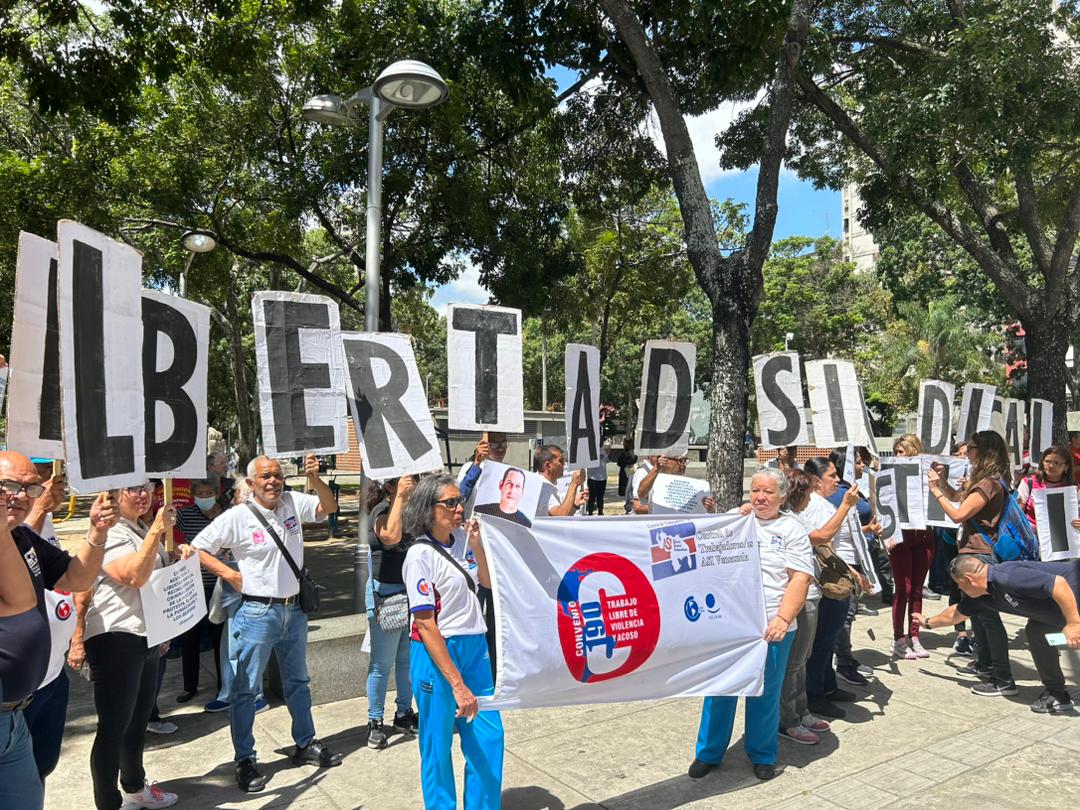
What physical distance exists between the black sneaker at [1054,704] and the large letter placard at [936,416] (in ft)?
9.87

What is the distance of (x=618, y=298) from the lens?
72.5 ft

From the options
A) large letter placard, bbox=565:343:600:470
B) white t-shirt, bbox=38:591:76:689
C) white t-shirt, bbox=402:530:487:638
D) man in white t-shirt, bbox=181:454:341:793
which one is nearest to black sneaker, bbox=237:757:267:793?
man in white t-shirt, bbox=181:454:341:793

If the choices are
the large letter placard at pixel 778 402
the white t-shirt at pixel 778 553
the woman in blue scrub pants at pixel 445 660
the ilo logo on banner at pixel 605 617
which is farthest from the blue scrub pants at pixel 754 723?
the large letter placard at pixel 778 402

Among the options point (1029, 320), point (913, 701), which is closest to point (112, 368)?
point (913, 701)

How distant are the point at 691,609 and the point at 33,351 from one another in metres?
→ 3.49

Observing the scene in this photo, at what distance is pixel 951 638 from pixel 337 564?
26.7ft

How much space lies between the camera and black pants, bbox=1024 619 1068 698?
18.1ft

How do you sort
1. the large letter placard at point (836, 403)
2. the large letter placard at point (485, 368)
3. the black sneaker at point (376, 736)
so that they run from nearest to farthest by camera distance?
the black sneaker at point (376, 736), the large letter placard at point (485, 368), the large letter placard at point (836, 403)

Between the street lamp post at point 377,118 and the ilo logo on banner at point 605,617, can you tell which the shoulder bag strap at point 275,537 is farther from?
the street lamp post at point 377,118

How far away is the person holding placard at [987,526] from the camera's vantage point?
595cm

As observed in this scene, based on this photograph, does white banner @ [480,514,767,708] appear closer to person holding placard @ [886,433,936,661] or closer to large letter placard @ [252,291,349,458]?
large letter placard @ [252,291,349,458]

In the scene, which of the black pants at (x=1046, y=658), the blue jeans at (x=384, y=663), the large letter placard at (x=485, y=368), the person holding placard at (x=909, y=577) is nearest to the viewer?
the blue jeans at (x=384, y=663)

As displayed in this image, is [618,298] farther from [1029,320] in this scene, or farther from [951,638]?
[951,638]

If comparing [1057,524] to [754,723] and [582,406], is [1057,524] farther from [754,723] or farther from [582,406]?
[582,406]
